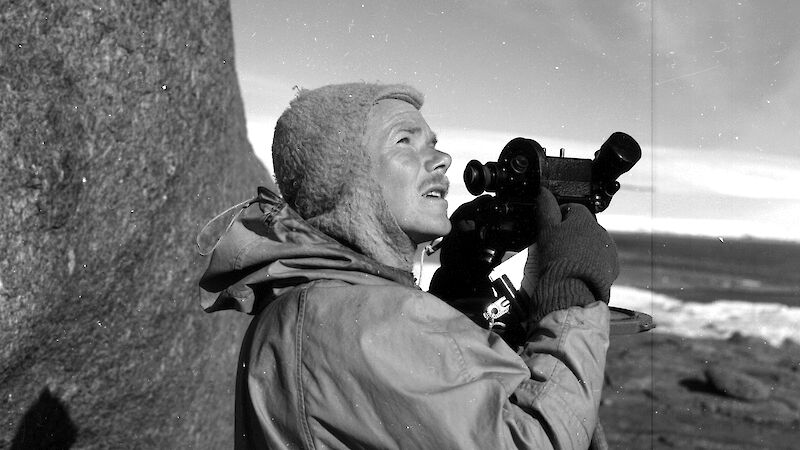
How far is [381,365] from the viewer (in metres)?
1.65

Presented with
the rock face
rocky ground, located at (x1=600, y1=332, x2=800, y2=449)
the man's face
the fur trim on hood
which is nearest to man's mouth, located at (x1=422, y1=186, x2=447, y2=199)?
the man's face

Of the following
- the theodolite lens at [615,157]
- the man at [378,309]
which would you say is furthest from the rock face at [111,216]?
the theodolite lens at [615,157]

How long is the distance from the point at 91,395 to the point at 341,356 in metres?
2.36

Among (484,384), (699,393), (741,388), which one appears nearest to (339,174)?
(484,384)

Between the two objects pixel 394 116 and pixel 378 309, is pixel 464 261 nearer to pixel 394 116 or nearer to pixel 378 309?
pixel 394 116

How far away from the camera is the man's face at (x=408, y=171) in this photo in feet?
6.98

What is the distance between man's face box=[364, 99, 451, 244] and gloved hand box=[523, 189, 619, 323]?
0.27 m

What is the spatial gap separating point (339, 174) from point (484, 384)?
760mm

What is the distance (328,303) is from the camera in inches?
69.0

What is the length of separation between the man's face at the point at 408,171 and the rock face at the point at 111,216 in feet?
5.23

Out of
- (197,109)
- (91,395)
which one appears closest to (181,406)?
(91,395)

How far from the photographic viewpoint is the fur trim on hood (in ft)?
6.97

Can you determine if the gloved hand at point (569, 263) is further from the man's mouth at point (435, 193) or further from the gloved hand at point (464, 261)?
the gloved hand at point (464, 261)

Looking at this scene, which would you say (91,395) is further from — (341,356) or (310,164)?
(341,356)
